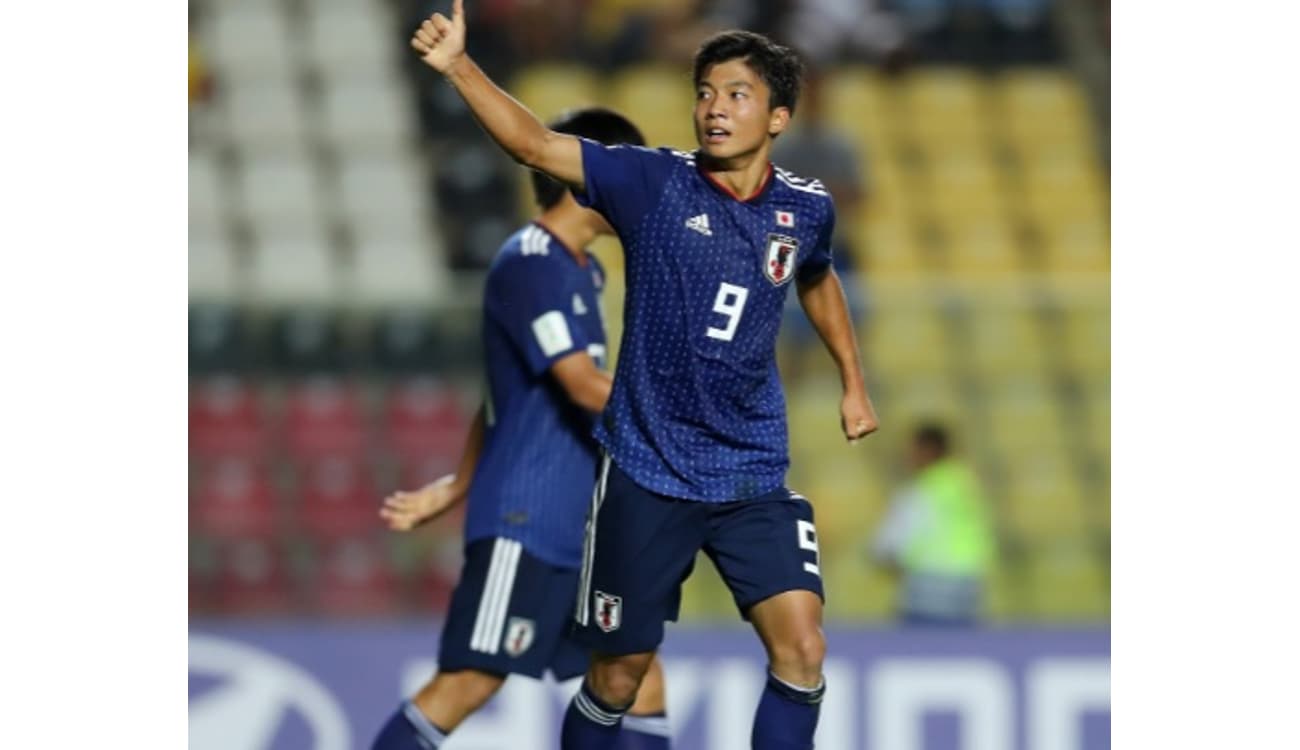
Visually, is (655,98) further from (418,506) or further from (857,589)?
(418,506)

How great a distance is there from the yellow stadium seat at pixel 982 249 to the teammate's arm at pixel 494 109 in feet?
24.1

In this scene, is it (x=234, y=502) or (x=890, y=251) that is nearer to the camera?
(x=234, y=502)

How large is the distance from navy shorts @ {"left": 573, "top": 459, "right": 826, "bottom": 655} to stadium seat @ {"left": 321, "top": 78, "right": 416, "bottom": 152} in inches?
290

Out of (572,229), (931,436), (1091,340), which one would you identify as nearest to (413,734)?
(572,229)


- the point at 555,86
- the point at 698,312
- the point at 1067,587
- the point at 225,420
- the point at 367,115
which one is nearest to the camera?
the point at 698,312

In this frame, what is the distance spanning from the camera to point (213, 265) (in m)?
11.2

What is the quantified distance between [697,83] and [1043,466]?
470cm

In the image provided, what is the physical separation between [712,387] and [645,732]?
1.25 m

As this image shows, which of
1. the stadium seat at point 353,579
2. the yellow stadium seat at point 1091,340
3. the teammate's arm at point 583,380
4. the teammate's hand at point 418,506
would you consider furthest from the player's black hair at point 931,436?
the teammate's arm at point 583,380

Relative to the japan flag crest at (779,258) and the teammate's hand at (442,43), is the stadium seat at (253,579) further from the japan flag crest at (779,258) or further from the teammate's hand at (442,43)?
the teammate's hand at (442,43)

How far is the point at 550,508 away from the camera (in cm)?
596

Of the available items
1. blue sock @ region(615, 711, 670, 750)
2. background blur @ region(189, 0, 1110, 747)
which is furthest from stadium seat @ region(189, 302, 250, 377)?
blue sock @ region(615, 711, 670, 750)

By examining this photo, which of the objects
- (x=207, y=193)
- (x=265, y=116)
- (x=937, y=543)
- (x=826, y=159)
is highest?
(x=265, y=116)

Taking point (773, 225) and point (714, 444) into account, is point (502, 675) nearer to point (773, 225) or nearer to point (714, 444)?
point (714, 444)
